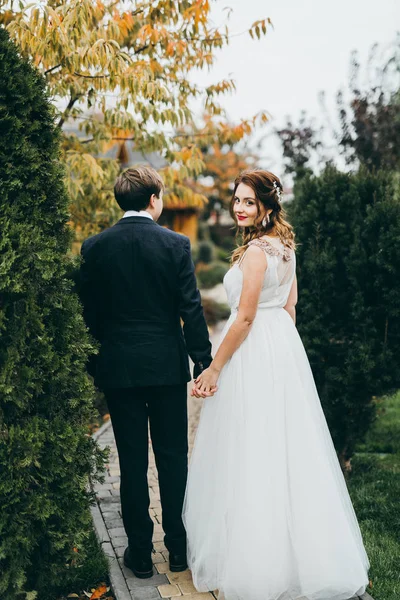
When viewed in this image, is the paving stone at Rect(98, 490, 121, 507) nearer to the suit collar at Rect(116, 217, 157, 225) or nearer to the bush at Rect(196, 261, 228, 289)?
the suit collar at Rect(116, 217, 157, 225)

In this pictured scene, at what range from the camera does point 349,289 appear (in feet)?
16.2

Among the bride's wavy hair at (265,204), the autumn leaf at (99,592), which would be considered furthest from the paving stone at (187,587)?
the bride's wavy hair at (265,204)

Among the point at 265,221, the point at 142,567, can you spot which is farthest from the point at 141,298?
the point at 142,567

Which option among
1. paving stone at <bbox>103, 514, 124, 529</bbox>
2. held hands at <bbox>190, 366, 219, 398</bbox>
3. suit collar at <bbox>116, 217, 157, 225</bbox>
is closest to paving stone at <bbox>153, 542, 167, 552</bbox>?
paving stone at <bbox>103, 514, 124, 529</bbox>

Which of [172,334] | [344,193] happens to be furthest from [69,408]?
[344,193]

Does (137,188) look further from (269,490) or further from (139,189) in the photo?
(269,490)

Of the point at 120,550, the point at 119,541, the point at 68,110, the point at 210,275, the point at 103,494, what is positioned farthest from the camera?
the point at 210,275

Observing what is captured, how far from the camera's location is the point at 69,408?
3.20 m

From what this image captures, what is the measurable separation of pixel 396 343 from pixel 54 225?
9.64 ft

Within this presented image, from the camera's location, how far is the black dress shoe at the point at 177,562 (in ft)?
12.1

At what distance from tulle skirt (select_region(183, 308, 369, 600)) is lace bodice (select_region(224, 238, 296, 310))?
0.08 meters

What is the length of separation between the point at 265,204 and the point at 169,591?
2297mm

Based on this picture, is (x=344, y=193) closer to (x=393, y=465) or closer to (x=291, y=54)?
(x=393, y=465)

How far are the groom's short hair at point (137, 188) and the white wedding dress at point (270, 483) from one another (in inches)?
26.0
